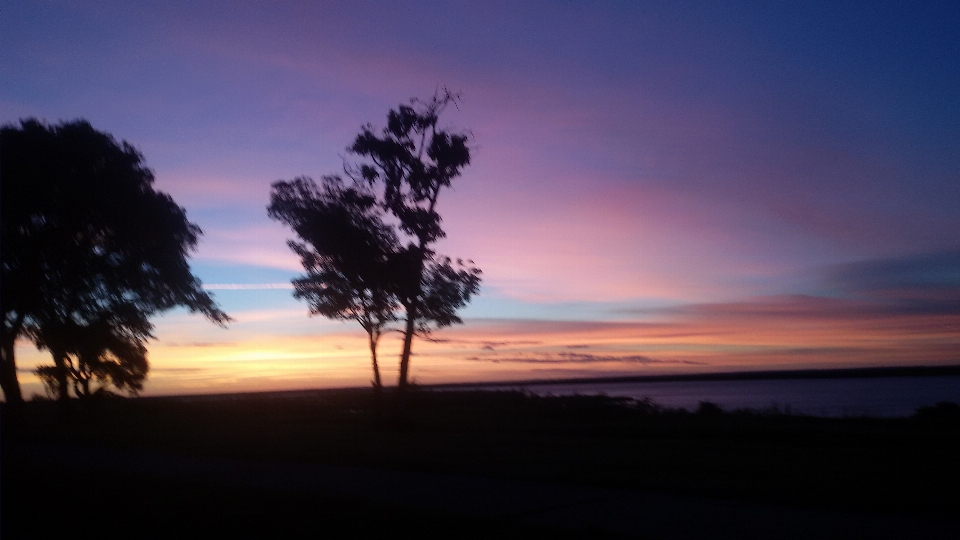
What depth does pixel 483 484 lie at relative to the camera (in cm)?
1234

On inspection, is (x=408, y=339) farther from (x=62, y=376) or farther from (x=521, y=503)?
(x=521, y=503)

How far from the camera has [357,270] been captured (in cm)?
2503

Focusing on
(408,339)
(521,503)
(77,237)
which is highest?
(77,237)

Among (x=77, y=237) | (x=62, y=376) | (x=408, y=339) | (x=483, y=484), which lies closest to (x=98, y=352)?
(x=62, y=376)

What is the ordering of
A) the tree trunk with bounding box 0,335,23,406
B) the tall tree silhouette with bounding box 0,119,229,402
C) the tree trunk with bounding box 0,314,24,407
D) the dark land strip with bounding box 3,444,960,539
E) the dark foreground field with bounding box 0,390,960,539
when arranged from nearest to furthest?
the dark land strip with bounding box 3,444,960,539
the dark foreground field with bounding box 0,390,960,539
the tall tree silhouette with bounding box 0,119,229,402
the tree trunk with bounding box 0,314,24,407
the tree trunk with bounding box 0,335,23,406

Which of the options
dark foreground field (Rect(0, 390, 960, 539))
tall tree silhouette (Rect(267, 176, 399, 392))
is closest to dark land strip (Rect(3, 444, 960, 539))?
dark foreground field (Rect(0, 390, 960, 539))

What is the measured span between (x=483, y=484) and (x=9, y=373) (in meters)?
20.9

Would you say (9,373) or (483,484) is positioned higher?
(9,373)

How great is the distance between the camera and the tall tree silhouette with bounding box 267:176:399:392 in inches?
982

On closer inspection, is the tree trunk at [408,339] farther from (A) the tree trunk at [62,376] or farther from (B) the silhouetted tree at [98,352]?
(A) the tree trunk at [62,376]

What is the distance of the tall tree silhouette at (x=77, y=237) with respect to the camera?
24.5 meters

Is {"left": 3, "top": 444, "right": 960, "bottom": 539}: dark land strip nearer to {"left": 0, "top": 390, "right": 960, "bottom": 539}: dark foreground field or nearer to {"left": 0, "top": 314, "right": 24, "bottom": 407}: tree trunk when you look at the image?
{"left": 0, "top": 390, "right": 960, "bottom": 539}: dark foreground field

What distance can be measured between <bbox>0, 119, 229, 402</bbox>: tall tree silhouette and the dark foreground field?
19.2ft

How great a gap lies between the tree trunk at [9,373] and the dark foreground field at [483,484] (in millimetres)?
5825
